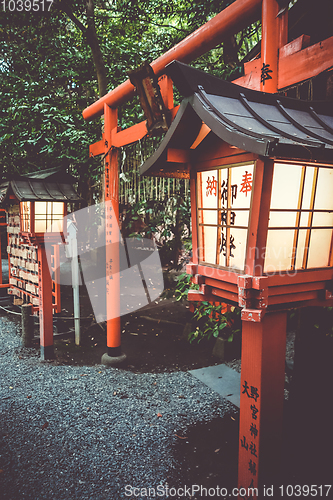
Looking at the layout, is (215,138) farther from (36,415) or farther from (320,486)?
(36,415)

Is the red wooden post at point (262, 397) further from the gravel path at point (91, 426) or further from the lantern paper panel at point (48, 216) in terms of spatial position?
the lantern paper panel at point (48, 216)

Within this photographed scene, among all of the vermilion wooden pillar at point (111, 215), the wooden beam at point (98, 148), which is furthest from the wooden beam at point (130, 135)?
the wooden beam at point (98, 148)

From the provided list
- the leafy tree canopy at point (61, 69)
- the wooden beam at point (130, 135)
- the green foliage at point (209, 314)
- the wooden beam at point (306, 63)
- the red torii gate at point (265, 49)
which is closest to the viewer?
the wooden beam at point (306, 63)

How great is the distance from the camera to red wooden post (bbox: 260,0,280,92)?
9.57ft

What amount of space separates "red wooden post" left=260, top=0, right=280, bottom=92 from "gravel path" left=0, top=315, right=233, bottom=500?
430cm

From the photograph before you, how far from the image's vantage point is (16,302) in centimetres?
815

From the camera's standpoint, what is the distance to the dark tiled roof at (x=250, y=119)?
204 centimetres

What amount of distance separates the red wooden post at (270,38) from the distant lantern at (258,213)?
595mm

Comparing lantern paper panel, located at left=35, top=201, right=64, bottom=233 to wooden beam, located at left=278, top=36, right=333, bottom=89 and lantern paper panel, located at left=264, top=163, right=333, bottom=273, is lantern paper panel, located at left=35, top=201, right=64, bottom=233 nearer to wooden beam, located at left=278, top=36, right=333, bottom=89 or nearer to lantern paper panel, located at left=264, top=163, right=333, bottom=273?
wooden beam, located at left=278, top=36, right=333, bottom=89

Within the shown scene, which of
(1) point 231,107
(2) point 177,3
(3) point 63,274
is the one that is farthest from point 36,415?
(2) point 177,3

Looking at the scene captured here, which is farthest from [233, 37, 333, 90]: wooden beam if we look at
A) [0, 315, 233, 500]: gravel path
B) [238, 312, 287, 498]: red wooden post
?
[0, 315, 233, 500]: gravel path

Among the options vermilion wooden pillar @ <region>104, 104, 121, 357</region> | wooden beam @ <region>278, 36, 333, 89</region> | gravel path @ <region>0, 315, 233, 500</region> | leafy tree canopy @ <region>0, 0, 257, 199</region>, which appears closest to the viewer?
wooden beam @ <region>278, 36, 333, 89</region>

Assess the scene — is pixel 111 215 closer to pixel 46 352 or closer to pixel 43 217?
pixel 43 217

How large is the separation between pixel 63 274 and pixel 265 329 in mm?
12820
